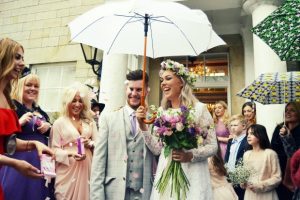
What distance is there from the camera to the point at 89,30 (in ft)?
11.3

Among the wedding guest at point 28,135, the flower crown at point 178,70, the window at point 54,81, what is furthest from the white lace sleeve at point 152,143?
the window at point 54,81

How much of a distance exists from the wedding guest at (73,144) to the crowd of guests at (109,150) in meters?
0.01

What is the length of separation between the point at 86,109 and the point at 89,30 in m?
0.93

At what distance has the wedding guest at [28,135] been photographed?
9.98 ft

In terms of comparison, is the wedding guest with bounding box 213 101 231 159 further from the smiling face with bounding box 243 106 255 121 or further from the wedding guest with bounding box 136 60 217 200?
the wedding guest with bounding box 136 60 217 200

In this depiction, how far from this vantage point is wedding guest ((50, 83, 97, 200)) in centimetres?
324

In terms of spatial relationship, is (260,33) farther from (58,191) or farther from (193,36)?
(58,191)

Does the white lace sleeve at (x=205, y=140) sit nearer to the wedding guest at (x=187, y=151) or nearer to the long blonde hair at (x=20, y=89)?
the wedding guest at (x=187, y=151)

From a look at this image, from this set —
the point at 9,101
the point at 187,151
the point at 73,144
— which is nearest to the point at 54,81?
the point at 73,144

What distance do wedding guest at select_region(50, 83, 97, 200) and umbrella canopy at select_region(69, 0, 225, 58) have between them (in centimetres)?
72

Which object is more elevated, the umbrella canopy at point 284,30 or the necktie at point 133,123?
the umbrella canopy at point 284,30

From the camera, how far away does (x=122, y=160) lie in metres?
2.75

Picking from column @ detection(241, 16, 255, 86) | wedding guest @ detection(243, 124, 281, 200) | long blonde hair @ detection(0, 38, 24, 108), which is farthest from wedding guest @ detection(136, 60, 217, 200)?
column @ detection(241, 16, 255, 86)

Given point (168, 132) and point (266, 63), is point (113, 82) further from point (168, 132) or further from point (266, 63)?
point (168, 132)
